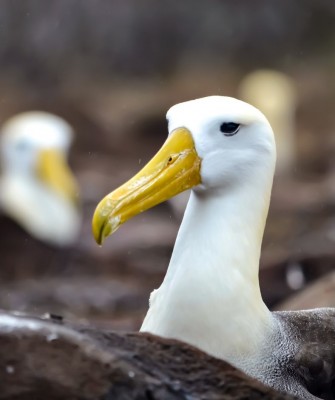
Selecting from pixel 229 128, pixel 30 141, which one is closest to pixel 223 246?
pixel 229 128

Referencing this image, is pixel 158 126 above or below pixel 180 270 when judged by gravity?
below

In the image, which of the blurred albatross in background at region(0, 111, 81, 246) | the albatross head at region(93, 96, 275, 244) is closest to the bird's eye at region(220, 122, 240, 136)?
the albatross head at region(93, 96, 275, 244)

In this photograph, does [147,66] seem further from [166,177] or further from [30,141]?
[166,177]

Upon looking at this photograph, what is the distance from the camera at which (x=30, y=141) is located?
1490 centimetres

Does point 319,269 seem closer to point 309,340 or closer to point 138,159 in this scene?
point 309,340

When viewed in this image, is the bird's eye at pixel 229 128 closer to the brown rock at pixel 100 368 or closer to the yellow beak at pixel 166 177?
the yellow beak at pixel 166 177

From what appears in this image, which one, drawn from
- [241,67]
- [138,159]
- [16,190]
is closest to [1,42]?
[241,67]

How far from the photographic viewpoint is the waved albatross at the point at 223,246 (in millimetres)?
4152

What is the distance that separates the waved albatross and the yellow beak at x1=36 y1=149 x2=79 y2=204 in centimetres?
969

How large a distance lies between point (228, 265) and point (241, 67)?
21140mm

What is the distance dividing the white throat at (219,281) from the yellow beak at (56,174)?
9676mm

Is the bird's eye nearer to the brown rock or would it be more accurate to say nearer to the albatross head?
the albatross head

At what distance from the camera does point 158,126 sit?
21172 millimetres

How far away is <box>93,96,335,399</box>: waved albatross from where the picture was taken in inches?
163
